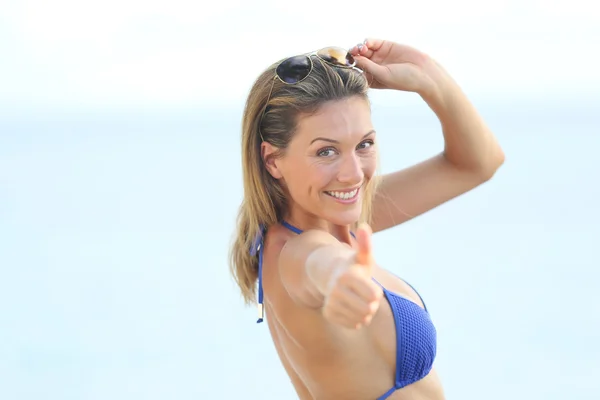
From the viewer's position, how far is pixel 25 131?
2738cm

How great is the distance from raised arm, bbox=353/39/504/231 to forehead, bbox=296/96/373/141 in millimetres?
356

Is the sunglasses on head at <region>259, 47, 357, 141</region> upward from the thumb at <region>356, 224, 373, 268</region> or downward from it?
upward

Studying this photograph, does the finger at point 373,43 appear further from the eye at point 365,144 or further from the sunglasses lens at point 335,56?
the eye at point 365,144

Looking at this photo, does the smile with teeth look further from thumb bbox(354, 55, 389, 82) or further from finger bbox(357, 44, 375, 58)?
finger bbox(357, 44, 375, 58)

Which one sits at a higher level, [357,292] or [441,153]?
[357,292]

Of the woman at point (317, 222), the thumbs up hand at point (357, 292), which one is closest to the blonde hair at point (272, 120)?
the woman at point (317, 222)

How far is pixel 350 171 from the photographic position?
2.42 metres

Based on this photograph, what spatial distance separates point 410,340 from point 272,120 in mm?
695

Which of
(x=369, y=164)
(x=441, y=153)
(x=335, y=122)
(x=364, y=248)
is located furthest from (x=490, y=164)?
(x=364, y=248)

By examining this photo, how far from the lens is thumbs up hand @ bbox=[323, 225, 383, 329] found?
5.33ft

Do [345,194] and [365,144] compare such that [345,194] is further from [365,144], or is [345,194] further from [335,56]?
[335,56]

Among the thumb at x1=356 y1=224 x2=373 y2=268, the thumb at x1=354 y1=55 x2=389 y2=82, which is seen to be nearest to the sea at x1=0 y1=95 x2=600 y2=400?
the thumb at x1=354 y1=55 x2=389 y2=82

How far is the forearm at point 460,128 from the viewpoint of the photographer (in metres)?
→ 2.89

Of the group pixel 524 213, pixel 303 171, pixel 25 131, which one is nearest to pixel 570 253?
pixel 524 213
